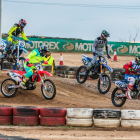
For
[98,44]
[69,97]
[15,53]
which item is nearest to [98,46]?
[98,44]

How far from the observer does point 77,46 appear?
97.3 feet

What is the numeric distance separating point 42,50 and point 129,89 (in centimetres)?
294

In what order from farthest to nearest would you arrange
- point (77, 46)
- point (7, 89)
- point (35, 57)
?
point (77, 46)
point (7, 89)
point (35, 57)

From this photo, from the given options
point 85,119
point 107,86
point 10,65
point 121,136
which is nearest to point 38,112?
point 85,119

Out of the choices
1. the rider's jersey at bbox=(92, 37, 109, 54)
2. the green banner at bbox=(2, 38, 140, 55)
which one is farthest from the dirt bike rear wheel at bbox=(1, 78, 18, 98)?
the green banner at bbox=(2, 38, 140, 55)

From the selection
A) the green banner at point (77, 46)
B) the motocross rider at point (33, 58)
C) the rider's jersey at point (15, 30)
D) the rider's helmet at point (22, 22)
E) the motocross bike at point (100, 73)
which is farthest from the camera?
the green banner at point (77, 46)

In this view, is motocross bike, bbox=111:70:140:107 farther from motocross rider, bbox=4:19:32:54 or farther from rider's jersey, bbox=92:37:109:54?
motocross rider, bbox=4:19:32:54

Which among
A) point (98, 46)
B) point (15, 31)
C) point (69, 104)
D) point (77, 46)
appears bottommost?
point (69, 104)

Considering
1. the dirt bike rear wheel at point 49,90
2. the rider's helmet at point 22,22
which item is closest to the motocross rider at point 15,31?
the rider's helmet at point 22,22

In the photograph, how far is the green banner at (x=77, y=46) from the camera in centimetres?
2908

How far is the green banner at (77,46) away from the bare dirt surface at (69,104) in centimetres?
1576

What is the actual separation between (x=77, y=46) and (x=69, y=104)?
20.4 m

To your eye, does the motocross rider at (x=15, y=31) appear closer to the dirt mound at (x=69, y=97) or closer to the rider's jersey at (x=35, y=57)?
the dirt mound at (x=69, y=97)

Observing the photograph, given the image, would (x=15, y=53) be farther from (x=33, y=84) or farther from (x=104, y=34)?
(x=104, y=34)
